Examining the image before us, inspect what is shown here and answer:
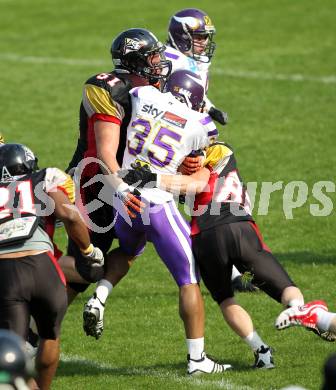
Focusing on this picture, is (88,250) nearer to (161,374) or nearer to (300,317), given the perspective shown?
(161,374)

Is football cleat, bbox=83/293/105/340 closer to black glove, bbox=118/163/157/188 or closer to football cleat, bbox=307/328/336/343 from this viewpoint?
black glove, bbox=118/163/157/188

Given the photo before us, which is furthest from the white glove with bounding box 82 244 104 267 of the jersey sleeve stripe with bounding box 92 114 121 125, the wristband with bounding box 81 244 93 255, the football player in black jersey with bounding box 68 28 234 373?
the jersey sleeve stripe with bounding box 92 114 121 125

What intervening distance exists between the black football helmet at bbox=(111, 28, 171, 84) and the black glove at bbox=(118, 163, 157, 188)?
2.75 ft

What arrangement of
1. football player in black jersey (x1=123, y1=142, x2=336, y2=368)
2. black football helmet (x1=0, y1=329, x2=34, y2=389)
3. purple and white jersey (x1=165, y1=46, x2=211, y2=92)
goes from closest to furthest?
black football helmet (x1=0, y1=329, x2=34, y2=389) < football player in black jersey (x1=123, y1=142, x2=336, y2=368) < purple and white jersey (x1=165, y1=46, x2=211, y2=92)

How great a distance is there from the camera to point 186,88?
7234 millimetres

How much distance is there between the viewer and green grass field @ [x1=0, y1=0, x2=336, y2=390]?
7.22 m

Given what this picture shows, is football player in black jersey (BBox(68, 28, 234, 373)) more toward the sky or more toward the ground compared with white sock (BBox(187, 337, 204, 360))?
more toward the sky

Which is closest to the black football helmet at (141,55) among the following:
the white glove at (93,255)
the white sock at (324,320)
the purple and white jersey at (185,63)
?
the white glove at (93,255)

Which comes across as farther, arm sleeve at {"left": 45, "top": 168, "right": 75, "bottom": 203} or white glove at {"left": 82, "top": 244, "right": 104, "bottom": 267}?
white glove at {"left": 82, "top": 244, "right": 104, "bottom": 267}

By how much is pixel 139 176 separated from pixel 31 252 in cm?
121

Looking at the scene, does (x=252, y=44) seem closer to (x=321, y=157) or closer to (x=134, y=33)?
(x=321, y=157)

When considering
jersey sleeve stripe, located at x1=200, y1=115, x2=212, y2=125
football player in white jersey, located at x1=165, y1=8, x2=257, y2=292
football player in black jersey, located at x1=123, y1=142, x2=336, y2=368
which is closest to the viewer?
football player in black jersey, located at x1=123, y1=142, x2=336, y2=368

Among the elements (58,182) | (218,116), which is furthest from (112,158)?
(218,116)

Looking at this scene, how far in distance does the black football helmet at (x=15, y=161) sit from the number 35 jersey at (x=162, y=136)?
1.16 m
